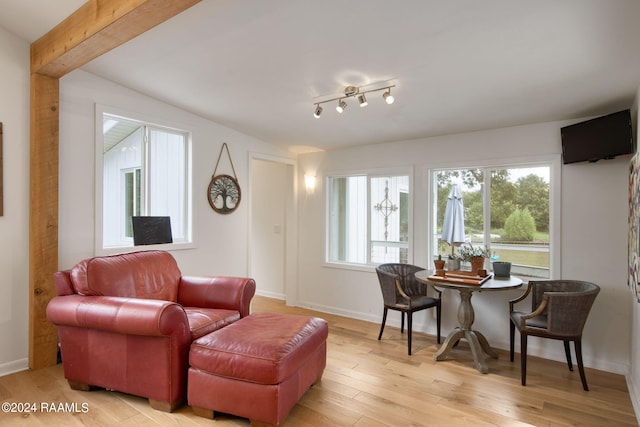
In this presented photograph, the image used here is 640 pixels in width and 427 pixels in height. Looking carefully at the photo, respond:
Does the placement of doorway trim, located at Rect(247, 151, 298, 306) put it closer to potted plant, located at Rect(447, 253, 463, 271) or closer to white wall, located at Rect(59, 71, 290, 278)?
white wall, located at Rect(59, 71, 290, 278)

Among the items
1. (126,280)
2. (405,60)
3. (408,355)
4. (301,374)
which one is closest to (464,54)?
(405,60)

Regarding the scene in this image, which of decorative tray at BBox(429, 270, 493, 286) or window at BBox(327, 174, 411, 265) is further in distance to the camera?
window at BBox(327, 174, 411, 265)

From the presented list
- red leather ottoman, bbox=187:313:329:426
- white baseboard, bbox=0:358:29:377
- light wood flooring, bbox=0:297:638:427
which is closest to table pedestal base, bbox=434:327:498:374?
light wood flooring, bbox=0:297:638:427

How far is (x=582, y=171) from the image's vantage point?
3154 millimetres

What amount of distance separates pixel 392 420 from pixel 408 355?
1122 mm

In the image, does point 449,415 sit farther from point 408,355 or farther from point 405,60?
point 405,60

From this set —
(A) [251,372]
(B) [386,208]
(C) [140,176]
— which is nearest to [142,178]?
(C) [140,176]

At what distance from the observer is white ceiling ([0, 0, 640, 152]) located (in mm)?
1967

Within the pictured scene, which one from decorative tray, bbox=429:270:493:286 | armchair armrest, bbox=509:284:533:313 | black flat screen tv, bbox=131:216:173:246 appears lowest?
armchair armrest, bbox=509:284:533:313

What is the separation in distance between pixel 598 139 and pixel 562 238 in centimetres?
90

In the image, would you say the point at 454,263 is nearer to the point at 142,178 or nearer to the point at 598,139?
the point at 598,139

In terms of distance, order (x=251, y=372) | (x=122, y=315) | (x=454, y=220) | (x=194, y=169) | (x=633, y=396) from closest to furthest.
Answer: (x=251, y=372), (x=122, y=315), (x=633, y=396), (x=454, y=220), (x=194, y=169)

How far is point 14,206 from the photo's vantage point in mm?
2789

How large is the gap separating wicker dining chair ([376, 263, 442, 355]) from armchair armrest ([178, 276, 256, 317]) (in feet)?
4.37
